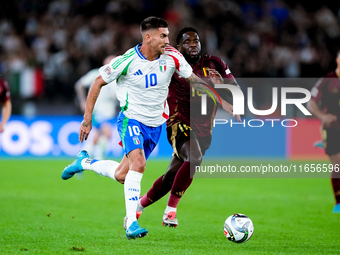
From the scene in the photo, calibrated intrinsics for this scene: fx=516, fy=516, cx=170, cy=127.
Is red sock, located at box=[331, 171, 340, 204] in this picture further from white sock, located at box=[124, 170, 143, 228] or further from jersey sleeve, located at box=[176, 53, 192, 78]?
white sock, located at box=[124, 170, 143, 228]

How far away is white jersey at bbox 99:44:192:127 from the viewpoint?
5504 mm

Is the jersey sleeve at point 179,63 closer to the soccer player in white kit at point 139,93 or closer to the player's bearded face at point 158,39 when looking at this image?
the soccer player in white kit at point 139,93

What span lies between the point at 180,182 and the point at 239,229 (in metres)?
1.14

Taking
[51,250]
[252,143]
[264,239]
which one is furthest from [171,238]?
[252,143]

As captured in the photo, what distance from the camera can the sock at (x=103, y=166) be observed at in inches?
237

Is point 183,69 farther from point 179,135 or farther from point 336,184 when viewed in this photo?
point 336,184

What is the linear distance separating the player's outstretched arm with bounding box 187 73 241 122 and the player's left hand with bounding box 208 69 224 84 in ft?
0.70

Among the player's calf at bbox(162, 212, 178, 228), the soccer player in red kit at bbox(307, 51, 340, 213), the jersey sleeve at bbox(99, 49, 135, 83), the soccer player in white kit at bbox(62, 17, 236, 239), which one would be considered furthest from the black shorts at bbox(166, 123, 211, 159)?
the soccer player in red kit at bbox(307, 51, 340, 213)

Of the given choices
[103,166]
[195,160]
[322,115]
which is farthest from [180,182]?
[322,115]

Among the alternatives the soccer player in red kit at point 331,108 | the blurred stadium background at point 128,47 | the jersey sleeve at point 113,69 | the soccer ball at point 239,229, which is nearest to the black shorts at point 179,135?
the soccer ball at point 239,229

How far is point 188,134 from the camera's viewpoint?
6449 millimetres

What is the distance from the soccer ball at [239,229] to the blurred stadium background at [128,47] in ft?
30.8

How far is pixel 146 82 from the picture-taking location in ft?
18.2

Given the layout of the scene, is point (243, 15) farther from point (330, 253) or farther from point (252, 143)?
point (330, 253)
